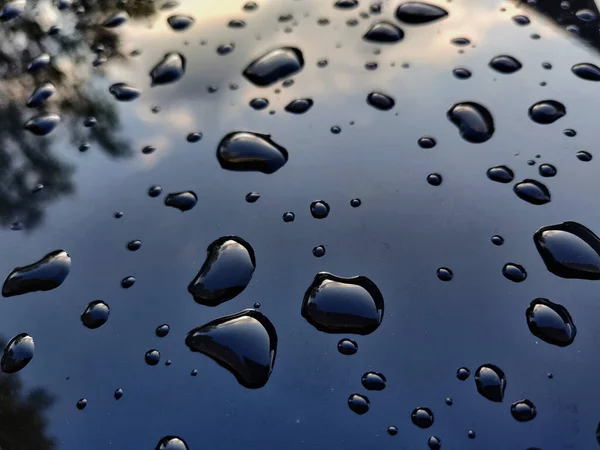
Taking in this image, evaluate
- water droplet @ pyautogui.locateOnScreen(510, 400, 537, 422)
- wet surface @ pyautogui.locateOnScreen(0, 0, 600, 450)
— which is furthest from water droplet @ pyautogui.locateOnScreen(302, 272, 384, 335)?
water droplet @ pyautogui.locateOnScreen(510, 400, 537, 422)

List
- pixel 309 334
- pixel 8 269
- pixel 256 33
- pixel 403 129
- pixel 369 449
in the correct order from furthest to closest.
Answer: pixel 256 33 < pixel 403 129 < pixel 8 269 < pixel 309 334 < pixel 369 449

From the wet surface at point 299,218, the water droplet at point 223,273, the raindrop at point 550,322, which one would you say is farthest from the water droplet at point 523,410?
the water droplet at point 223,273

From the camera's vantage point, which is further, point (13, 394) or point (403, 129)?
point (403, 129)

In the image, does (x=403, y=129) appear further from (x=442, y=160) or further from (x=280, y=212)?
(x=280, y=212)

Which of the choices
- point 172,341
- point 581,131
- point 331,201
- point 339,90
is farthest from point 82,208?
point 581,131

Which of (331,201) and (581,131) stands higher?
(581,131)

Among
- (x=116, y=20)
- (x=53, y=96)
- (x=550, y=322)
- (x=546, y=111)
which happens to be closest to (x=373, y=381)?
(x=550, y=322)

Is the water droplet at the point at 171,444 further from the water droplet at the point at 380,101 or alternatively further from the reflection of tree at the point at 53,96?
the water droplet at the point at 380,101
